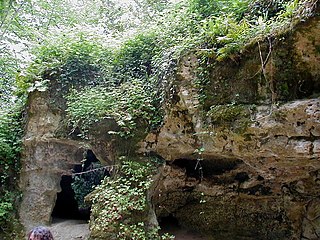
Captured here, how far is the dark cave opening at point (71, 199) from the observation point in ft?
20.1

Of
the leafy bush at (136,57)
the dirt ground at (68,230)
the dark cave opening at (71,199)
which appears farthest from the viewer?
the dark cave opening at (71,199)

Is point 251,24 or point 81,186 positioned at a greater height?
point 251,24

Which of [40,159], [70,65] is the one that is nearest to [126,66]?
[70,65]

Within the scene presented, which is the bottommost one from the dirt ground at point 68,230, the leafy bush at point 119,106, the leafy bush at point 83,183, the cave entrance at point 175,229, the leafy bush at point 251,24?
the cave entrance at point 175,229

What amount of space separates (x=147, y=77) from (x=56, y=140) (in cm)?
169

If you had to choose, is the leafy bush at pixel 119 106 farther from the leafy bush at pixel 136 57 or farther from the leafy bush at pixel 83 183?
the leafy bush at pixel 83 183

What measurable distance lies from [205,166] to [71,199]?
3.10 m

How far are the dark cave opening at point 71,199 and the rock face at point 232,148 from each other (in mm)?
918

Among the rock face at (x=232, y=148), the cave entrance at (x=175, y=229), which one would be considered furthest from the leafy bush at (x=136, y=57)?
the cave entrance at (x=175, y=229)

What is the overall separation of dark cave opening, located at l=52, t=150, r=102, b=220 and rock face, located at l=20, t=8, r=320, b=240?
3.01 ft

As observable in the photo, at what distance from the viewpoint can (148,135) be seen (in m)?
4.30

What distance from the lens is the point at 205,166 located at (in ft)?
16.9

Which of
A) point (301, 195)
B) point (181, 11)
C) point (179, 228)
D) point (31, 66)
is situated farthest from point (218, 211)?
point (31, 66)

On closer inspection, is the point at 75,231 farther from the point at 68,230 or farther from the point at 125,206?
the point at 125,206
